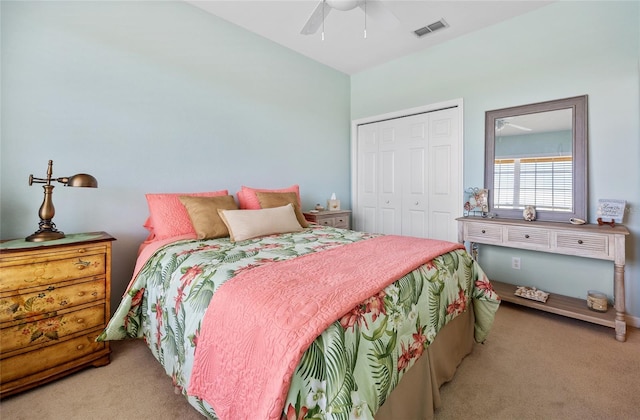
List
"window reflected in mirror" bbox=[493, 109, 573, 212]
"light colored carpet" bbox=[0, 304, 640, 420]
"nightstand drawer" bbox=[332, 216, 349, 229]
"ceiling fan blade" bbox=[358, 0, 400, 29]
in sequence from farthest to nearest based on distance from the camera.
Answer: "nightstand drawer" bbox=[332, 216, 349, 229] < "window reflected in mirror" bbox=[493, 109, 573, 212] < "ceiling fan blade" bbox=[358, 0, 400, 29] < "light colored carpet" bbox=[0, 304, 640, 420]

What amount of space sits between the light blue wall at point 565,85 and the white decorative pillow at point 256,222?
7.13ft

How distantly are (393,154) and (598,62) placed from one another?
6.93ft

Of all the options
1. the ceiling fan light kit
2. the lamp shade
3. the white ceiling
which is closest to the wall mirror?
the white ceiling

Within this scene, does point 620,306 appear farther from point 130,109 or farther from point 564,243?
point 130,109

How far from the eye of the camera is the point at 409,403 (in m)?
1.27

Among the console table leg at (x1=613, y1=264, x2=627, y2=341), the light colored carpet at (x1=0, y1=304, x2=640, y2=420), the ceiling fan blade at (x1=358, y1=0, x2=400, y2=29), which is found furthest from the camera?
the ceiling fan blade at (x1=358, y1=0, x2=400, y2=29)

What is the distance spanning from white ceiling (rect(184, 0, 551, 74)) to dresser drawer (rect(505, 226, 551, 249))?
2130 mm

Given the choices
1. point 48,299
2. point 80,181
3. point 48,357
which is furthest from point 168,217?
point 48,357

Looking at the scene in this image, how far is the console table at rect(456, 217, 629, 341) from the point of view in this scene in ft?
6.95

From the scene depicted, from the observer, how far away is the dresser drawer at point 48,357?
1516 millimetres

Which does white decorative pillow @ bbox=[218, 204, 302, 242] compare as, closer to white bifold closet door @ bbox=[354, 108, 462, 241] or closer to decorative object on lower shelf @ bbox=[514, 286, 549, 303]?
white bifold closet door @ bbox=[354, 108, 462, 241]

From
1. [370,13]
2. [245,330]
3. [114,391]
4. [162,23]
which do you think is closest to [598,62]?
[370,13]

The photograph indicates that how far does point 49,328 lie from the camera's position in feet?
5.34

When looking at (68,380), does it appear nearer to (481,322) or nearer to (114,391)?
(114,391)
